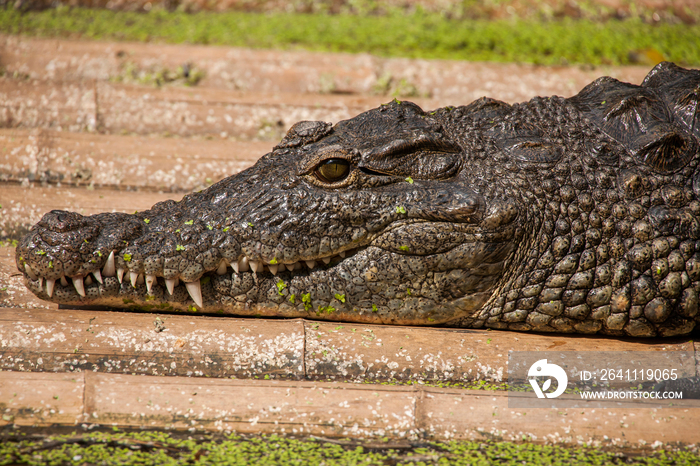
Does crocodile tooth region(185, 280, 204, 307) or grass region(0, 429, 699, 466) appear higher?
crocodile tooth region(185, 280, 204, 307)

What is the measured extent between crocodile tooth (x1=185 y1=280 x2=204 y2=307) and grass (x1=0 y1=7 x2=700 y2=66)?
385cm

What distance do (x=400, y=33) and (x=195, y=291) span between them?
4535mm

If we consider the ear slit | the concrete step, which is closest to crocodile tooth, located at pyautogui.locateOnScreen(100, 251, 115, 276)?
the ear slit

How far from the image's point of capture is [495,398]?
2654 mm

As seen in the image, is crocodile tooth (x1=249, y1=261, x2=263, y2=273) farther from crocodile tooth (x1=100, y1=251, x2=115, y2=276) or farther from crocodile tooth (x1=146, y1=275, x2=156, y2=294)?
crocodile tooth (x1=100, y1=251, x2=115, y2=276)

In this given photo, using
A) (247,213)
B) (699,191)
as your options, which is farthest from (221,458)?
(699,191)

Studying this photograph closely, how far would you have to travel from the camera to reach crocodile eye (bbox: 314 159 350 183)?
3.02 metres

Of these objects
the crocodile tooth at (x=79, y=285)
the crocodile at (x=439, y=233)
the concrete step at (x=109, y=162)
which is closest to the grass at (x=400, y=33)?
the concrete step at (x=109, y=162)

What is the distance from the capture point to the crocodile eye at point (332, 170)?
3.02m

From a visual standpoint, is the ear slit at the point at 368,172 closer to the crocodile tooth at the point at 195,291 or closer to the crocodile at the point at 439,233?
the crocodile at the point at 439,233

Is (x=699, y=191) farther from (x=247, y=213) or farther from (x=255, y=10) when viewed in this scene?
(x=255, y=10)

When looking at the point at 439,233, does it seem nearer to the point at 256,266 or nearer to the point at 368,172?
the point at 368,172

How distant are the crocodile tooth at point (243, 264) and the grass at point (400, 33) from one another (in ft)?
12.1

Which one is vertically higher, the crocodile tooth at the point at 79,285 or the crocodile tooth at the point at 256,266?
the crocodile tooth at the point at 256,266
